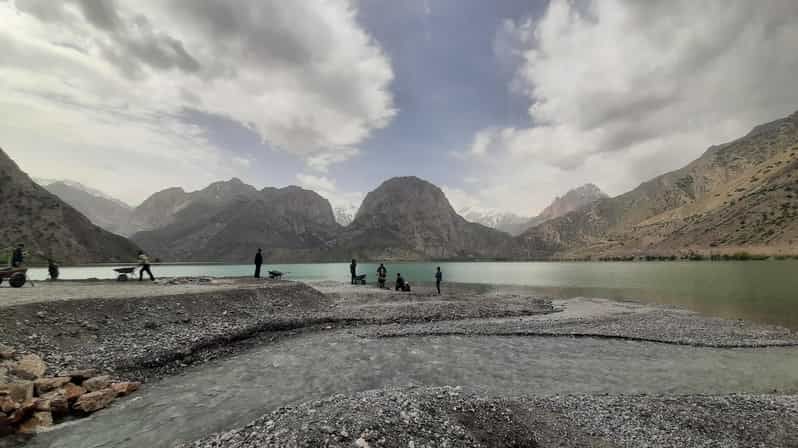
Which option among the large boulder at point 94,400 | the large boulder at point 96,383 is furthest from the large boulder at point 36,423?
the large boulder at point 96,383

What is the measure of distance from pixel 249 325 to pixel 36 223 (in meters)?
187

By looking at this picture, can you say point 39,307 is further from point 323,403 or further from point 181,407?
point 323,403

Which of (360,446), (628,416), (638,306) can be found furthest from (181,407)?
(638,306)

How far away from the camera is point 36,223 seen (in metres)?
143

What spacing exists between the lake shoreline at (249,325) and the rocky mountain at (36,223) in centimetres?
14897

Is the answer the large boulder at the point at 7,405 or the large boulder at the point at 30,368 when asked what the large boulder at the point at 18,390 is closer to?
the large boulder at the point at 7,405

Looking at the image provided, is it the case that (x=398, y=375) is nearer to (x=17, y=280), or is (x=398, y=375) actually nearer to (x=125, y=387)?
(x=125, y=387)

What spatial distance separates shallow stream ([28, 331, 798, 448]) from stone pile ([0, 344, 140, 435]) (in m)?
0.65

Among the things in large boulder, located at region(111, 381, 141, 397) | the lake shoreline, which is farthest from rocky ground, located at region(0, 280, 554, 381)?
large boulder, located at region(111, 381, 141, 397)

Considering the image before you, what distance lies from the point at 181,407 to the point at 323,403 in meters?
5.52

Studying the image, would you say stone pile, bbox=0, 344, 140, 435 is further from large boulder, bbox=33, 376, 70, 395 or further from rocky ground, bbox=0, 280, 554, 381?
rocky ground, bbox=0, 280, 554, 381

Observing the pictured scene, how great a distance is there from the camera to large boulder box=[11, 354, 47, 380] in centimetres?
1240

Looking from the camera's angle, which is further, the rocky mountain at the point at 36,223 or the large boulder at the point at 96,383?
the rocky mountain at the point at 36,223

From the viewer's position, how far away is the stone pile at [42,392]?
1017 centimetres
